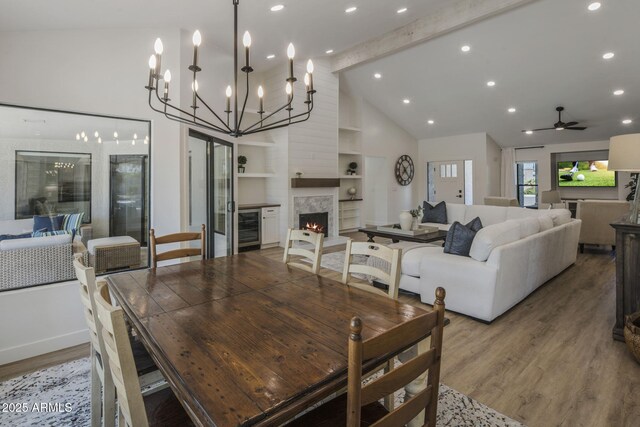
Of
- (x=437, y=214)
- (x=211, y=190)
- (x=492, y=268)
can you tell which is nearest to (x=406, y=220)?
(x=437, y=214)

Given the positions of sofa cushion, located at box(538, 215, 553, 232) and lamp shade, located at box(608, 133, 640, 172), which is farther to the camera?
sofa cushion, located at box(538, 215, 553, 232)

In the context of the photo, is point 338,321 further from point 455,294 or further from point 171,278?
point 455,294

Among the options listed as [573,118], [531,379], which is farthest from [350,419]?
[573,118]

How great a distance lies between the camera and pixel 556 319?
129 inches

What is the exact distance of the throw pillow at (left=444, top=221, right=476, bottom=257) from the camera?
11.3 feet

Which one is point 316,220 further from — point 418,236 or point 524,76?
point 524,76

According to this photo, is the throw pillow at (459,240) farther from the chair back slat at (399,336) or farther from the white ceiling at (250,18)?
the white ceiling at (250,18)

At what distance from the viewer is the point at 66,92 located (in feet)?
9.44

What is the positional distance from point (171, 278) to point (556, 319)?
136 inches

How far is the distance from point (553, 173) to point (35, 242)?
11.4m

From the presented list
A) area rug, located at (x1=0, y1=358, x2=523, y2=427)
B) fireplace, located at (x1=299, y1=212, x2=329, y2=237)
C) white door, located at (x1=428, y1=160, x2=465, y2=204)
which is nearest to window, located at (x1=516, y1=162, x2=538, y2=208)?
white door, located at (x1=428, y1=160, x2=465, y2=204)

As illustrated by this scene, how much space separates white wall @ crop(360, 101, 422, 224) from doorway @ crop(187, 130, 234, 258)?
494 centimetres

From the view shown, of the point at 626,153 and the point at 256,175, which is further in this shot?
the point at 256,175

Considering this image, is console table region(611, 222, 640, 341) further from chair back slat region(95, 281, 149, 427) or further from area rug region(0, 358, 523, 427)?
chair back slat region(95, 281, 149, 427)
